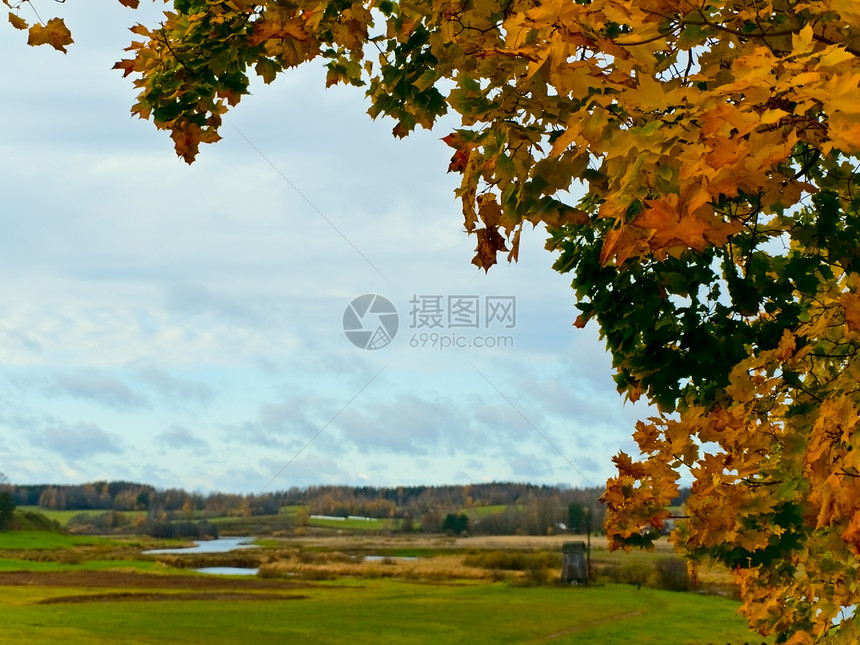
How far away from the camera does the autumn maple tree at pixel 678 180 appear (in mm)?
1808

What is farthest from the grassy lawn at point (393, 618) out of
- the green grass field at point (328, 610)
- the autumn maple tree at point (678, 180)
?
the autumn maple tree at point (678, 180)

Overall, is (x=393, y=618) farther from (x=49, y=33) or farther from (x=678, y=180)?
(x=678, y=180)

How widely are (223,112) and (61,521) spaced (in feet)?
111

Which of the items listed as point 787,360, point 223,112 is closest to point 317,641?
point 223,112

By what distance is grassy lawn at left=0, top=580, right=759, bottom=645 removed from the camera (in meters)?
15.5

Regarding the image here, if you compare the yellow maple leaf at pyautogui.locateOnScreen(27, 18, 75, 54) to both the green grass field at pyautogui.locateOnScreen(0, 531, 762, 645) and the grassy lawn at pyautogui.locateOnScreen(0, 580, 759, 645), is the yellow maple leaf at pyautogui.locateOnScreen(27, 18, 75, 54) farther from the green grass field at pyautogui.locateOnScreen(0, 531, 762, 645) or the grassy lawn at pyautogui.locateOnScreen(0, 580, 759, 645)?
the grassy lawn at pyautogui.locateOnScreen(0, 580, 759, 645)

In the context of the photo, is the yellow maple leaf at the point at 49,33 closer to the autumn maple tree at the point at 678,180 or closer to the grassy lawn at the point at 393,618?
the autumn maple tree at the point at 678,180

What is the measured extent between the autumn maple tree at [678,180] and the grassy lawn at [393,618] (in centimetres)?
1064

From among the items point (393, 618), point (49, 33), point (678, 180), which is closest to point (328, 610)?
point (393, 618)

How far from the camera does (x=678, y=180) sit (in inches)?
72.4

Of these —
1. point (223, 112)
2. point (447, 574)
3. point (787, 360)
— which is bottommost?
point (447, 574)

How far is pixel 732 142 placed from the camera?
170 cm

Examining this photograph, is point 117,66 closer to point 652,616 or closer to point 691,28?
point 691,28

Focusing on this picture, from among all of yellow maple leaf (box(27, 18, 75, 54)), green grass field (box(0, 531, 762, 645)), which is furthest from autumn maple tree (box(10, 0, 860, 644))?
green grass field (box(0, 531, 762, 645))
